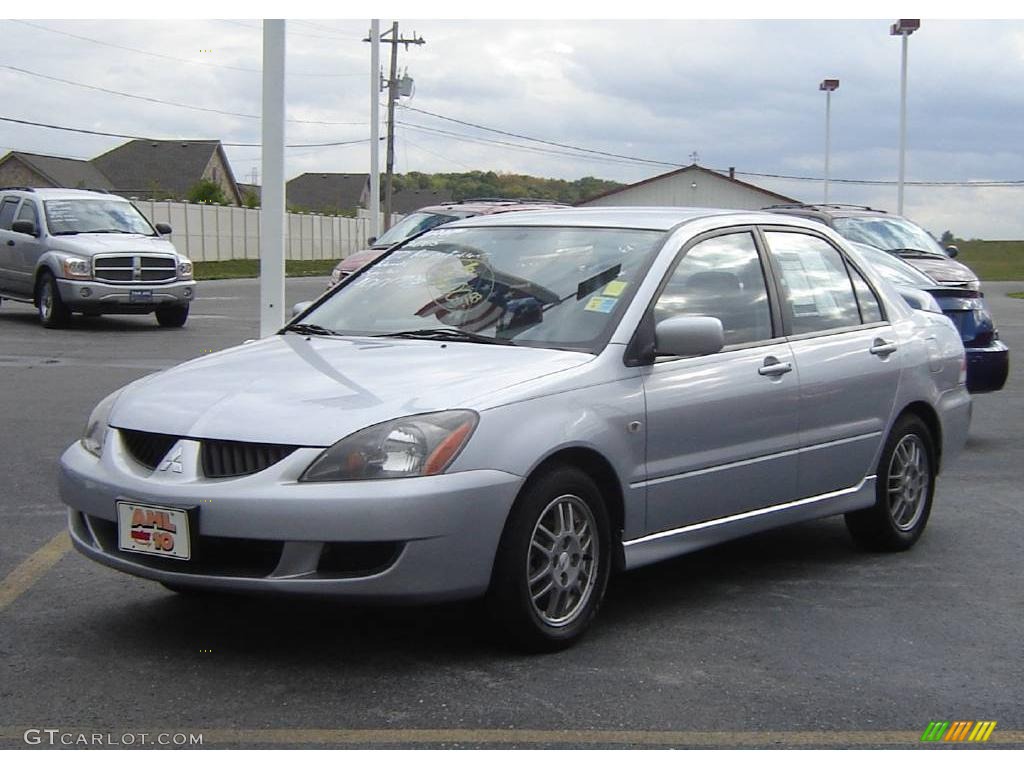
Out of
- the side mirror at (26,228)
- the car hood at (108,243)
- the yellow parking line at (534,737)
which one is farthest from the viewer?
the side mirror at (26,228)

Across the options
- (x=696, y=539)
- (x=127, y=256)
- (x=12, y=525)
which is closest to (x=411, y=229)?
(x=127, y=256)

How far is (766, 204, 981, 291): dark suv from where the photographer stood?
630 inches

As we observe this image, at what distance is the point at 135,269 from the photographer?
20.7m

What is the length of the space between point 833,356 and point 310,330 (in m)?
2.33

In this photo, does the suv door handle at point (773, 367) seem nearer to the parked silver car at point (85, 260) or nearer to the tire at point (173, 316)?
the parked silver car at point (85, 260)

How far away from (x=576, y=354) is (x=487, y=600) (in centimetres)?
102

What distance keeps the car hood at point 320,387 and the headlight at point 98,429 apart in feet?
0.21

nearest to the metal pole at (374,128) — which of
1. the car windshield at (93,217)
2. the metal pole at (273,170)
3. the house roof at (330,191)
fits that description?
the car windshield at (93,217)

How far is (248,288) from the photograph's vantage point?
115 feet

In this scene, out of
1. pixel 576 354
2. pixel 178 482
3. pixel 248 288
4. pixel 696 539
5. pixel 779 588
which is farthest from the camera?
pixel 248 288

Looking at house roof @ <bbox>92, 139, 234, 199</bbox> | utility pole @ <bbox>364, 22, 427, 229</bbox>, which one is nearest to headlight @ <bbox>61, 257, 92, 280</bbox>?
utility pole @ <bbox>364, 22, 427, 229</bbox>

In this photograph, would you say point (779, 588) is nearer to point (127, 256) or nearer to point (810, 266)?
point (810, 266)

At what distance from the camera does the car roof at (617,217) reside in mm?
6406

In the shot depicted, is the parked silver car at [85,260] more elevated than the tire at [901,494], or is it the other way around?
the parked silver car at [85,260]
